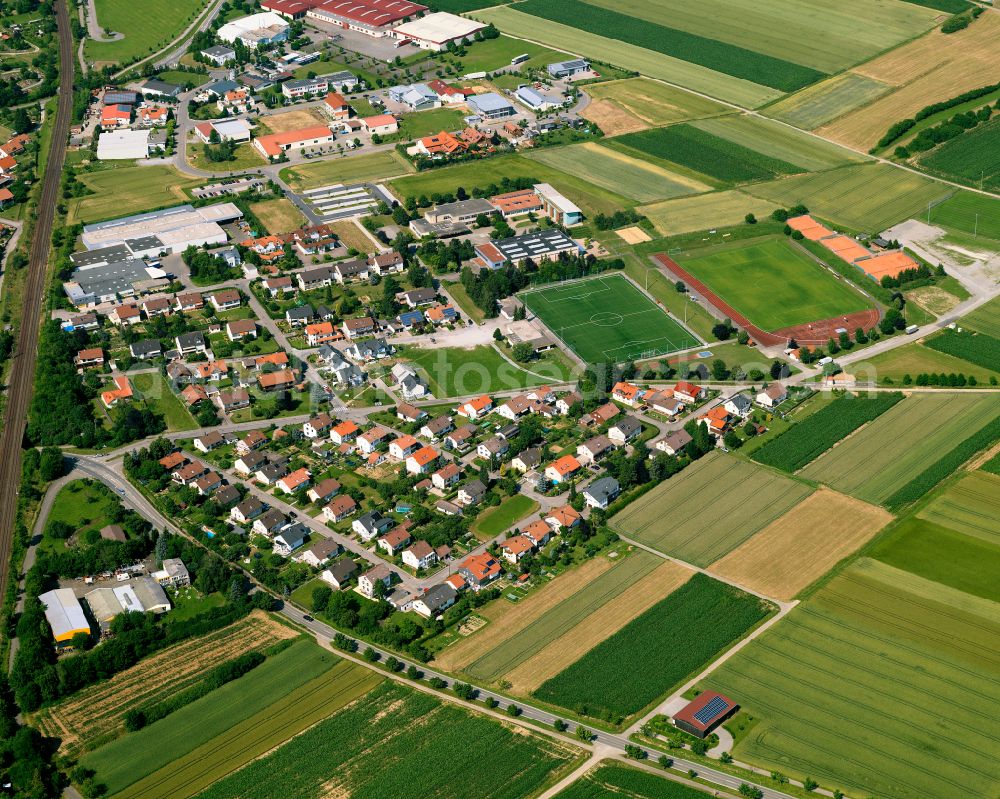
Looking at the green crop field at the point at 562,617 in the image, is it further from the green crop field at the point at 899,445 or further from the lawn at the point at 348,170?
the lawn at the point at 348,170

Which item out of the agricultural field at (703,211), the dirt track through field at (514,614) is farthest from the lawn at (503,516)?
the agricultural field at (703,211)

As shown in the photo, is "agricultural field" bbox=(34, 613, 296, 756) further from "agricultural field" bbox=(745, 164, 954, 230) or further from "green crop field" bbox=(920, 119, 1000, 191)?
"green crop field" bbox=(920, 119, 1000, 191)

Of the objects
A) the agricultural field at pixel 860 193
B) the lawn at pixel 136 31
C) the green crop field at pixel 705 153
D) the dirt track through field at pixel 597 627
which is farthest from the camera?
the lawn at pixel 136 31

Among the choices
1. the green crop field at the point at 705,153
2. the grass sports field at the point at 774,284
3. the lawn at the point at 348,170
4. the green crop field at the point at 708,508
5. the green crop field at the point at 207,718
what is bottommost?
the green crop field at the point at 207,718

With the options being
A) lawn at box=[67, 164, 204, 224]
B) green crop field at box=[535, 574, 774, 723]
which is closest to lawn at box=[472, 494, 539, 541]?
green crop field at box=[535, 574, 774, 723]

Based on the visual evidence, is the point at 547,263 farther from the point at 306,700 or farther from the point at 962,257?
the point at 306,700

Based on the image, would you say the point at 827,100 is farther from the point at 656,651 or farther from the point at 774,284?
the point at 656,651

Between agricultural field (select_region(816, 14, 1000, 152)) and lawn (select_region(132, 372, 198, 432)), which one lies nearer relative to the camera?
lawn (select_region(132, 372, 198, 432))
